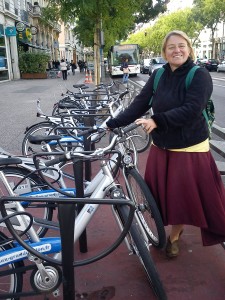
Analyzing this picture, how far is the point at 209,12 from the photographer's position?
41.2 meters

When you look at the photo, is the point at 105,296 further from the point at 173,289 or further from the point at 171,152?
the point at 171,152

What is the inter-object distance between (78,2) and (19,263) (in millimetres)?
7165

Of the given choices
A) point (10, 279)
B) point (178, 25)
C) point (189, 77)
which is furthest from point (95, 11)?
point (178, 25)

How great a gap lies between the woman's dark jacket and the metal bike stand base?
101 cm

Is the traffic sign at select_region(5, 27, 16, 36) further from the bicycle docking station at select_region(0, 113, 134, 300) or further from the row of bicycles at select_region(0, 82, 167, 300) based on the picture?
the bicycle docking station at select_region(0, 113, 134, 300)

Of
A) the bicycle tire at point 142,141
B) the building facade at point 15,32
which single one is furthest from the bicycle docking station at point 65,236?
the building facade at point 15,32

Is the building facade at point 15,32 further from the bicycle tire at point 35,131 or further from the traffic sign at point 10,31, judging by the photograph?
the bicycle tire at point 35,131

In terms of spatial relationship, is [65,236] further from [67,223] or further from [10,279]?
[10,279]

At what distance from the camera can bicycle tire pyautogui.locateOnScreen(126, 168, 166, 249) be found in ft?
9.14

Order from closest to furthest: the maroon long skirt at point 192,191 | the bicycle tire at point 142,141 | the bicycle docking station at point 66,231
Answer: the bicycle docking station at point 66,231 → the maroon long skirt at point 192,191 → the bicycle tire at point 142,141

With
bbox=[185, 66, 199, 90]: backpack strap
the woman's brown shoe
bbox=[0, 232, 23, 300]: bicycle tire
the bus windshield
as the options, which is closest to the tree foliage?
bbox=[185, 66, 199, 90]: backpack strap

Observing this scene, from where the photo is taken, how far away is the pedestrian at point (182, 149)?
2496mm

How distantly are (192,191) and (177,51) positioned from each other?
3.58 ft

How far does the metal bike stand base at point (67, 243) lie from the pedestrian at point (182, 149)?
961mm
